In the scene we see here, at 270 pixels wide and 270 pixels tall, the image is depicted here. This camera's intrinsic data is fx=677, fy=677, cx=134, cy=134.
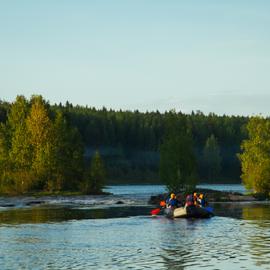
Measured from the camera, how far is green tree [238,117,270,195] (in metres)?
118

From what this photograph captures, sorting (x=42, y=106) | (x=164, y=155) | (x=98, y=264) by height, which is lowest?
(x=98, y=264)

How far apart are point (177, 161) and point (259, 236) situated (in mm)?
64945

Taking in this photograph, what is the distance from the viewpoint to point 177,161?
115000 millimetres

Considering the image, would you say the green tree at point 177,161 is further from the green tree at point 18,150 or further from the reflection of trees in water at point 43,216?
the reflection of trees in water at point 43,216

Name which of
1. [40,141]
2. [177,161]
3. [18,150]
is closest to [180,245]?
[177,161]

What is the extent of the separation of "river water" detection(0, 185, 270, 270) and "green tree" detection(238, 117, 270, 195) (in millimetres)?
42910

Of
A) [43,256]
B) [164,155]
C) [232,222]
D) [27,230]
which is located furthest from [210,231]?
[164,155]

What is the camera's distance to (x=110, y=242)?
48312 millimetres

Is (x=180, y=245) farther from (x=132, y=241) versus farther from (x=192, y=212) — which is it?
(x=192, y=212)

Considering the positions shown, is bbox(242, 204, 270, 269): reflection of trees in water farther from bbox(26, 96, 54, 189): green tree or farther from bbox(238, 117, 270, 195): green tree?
bbox(26, 96, 54, 189): green tree

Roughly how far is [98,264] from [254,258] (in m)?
9.00

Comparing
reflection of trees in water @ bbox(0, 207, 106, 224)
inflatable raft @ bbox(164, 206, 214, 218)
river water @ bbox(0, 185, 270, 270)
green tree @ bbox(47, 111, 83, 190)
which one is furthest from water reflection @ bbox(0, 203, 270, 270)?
green tree @ bbox(47, 111, 83, 190)

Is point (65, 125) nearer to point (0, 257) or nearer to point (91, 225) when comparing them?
point (91, 225)

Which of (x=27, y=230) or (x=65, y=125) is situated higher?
(x=65, y=125)
